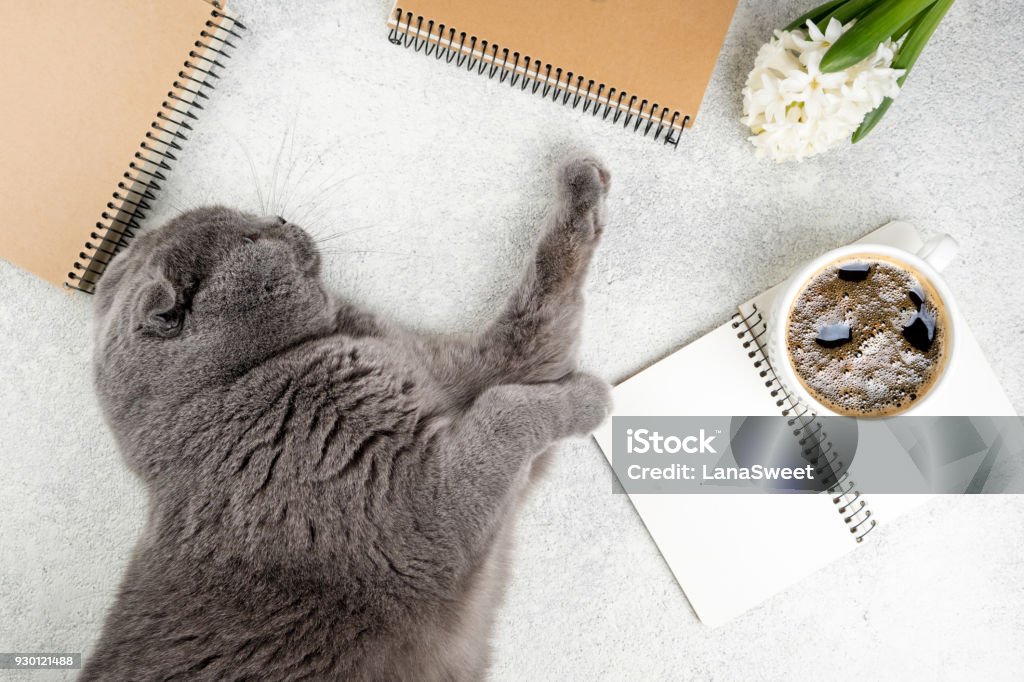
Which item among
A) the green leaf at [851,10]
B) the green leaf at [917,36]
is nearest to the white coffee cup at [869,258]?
the green leaf at [917,36]

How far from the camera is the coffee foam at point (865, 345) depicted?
0.88 m

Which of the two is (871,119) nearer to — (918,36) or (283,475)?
(918,36)

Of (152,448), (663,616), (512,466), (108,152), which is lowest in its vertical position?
(663,616)

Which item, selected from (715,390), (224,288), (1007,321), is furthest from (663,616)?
(224,288)

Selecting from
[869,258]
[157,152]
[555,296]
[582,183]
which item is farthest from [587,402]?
[157,152]

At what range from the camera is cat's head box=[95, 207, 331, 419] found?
82 centimetres

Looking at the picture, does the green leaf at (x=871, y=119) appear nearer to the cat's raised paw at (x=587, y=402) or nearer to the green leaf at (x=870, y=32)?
the green leaf at (x=870, y=32)

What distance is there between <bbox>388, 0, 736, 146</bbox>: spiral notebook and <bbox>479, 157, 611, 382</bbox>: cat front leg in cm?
13

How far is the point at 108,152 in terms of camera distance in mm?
1002

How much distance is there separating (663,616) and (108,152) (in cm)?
110

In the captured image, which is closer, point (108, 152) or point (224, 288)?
point (224, 288)

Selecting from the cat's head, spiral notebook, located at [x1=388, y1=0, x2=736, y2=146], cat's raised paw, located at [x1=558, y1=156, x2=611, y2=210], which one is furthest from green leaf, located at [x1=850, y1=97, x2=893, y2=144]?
the cat's head

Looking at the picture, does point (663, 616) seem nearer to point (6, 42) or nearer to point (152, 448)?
point (152, 448)

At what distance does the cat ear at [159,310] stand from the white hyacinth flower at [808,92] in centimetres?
81
